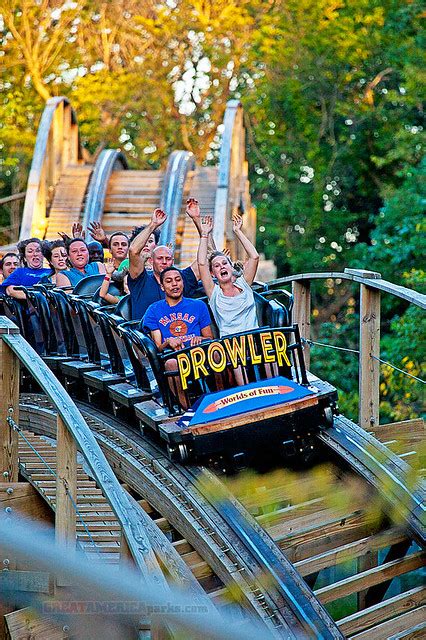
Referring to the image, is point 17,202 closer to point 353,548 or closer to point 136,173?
point 136,173

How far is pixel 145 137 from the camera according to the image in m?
22.5

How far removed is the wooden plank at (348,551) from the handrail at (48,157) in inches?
360

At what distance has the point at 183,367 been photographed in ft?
15.5

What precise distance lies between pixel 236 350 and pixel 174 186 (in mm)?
9457

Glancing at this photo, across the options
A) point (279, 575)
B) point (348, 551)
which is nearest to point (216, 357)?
point (348, 551)

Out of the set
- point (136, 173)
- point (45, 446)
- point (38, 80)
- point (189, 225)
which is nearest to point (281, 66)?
point (38, 80)

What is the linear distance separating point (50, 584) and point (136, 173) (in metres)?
12.0

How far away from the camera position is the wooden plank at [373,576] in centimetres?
418

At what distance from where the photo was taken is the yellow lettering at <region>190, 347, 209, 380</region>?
4.76 m

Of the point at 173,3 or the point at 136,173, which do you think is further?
the point at 173,3

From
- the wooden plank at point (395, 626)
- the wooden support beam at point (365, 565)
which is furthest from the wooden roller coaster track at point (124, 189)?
the wooden plank at point (395, 626)

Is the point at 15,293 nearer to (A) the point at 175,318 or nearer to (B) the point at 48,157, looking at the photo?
(A) the point at 175,318

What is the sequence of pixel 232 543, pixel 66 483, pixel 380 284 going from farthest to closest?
1. pixel 380 284
2. pixel 232 543
3. pixel 66 483

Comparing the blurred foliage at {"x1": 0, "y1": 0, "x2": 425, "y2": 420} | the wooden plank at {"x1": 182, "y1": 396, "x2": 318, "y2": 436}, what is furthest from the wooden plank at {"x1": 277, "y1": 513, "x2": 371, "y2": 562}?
the blurred foliage at {"x1": 0, "y1": 0, "x2": 425, "y2": 420}
